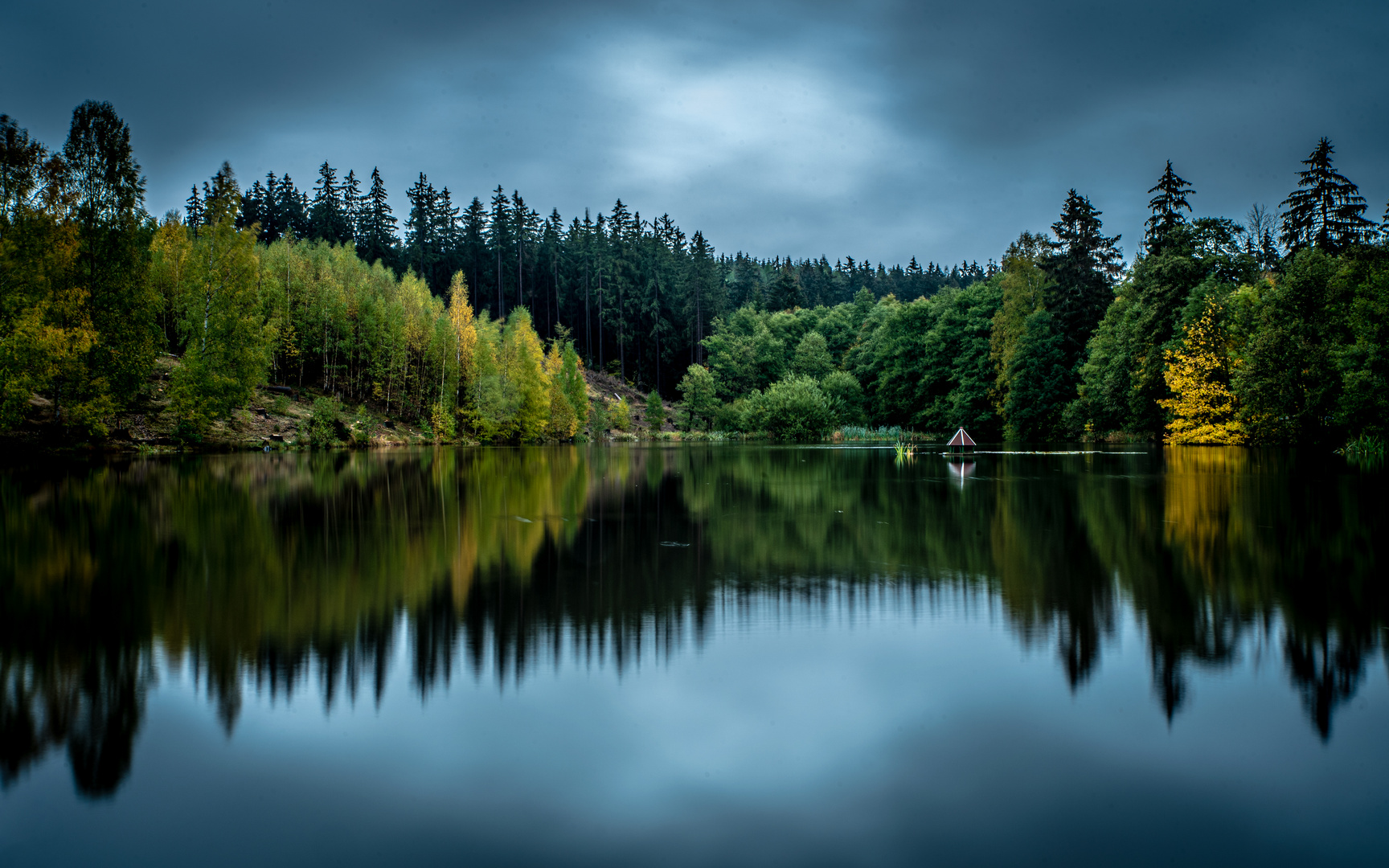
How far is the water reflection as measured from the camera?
629 cm

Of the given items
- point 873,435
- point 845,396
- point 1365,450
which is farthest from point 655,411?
point 1365,450

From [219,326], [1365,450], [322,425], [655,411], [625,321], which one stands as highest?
[625,321]

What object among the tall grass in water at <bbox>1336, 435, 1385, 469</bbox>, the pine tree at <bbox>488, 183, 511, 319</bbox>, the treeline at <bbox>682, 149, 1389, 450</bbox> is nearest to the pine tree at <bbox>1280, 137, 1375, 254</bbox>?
the treeline at <bbox>682, 149, 1389, 450</bbox>

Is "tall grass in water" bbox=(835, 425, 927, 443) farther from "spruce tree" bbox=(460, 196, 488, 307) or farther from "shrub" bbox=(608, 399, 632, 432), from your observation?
"spruce tree" bbox=(460, 196, 488, 307)

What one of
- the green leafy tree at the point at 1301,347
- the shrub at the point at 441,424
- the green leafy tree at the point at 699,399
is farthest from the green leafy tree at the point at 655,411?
the green leafy tree at the point at 1301,347

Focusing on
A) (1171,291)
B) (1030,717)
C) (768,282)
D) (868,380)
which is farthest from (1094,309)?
(768,282)

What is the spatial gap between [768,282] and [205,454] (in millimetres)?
117871

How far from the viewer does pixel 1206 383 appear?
4388cm

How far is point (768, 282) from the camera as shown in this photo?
147875 mm

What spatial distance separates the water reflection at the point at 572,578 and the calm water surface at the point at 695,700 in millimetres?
65

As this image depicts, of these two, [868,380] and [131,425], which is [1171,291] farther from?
[131,425]

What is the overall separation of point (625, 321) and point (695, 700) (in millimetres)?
93205

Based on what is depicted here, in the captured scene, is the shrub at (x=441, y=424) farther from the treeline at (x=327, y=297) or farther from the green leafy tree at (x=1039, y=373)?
the green leafy tree at (x=1039, y=373)

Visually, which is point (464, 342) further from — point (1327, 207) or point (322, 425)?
point (1327, 207)
